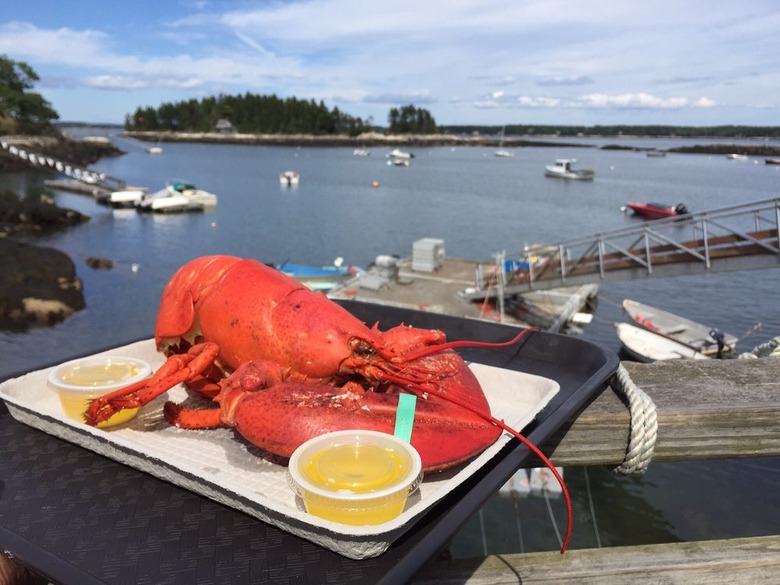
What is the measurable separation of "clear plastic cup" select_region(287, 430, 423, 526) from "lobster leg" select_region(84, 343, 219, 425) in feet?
2.96

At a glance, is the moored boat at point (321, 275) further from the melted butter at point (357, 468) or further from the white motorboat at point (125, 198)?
the white motorboat at point (125, 198)

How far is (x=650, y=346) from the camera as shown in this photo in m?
15.0

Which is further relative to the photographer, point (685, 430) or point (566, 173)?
point (566, 173)

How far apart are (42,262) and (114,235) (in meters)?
12.3

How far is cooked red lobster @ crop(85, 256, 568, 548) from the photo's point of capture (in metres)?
1.81

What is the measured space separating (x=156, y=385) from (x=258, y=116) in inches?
6031

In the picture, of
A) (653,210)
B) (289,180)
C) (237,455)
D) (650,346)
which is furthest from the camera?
(289,180)

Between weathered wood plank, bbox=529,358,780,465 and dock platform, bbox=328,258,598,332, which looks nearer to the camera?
weathered wood plank, bbox=529,358,780,465

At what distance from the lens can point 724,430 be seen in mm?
2248

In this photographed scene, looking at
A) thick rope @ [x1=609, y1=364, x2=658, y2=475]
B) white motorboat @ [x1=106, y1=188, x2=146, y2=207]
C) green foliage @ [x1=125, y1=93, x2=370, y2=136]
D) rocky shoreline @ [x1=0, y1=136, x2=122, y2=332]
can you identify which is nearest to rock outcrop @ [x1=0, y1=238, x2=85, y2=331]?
rocky shoreline @ [x1=0, y1=136, x2=122, y2=332]

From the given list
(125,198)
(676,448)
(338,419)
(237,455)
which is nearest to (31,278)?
(125,198)

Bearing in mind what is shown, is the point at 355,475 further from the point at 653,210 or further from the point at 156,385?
the point at 653,210

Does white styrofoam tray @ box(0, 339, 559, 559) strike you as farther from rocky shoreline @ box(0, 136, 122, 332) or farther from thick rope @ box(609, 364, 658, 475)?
rocky shoreline @ box(0, 136, 122, 332)

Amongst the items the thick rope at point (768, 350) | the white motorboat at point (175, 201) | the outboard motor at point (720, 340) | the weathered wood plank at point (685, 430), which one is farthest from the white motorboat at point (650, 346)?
the white motorboat at point (175, 201)
